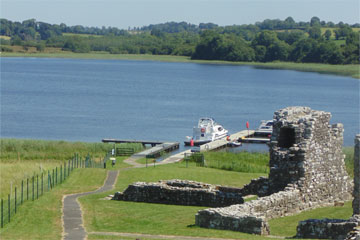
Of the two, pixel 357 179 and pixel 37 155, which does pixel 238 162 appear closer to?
pixel 37 155

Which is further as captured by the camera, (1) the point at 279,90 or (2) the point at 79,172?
(1) the point at 279,90

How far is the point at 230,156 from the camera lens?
63688 mm

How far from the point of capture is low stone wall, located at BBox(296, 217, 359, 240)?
88.1 ft

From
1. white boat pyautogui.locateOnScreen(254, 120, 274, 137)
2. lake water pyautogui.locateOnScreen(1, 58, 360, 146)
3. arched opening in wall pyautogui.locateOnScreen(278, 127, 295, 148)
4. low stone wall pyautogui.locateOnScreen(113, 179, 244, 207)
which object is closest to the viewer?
arched opening in wall pyautogui.locateOnScreen(278, 127, 295, 148)

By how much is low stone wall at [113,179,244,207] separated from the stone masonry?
1.71m

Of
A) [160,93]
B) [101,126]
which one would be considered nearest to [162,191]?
[101,126]

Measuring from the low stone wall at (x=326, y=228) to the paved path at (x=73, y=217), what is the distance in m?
8.45

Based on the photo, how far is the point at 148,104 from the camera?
440ft

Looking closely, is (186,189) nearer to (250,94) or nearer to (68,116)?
(68,116)

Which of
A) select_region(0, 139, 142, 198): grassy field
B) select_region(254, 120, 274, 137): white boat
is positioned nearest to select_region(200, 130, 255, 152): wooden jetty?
select_region(254, 120, 274, 137): white boat

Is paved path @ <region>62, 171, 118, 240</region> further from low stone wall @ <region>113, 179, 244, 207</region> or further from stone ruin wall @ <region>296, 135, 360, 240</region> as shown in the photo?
stone ruin wall @ <region>296, 135, 360, 240</region>

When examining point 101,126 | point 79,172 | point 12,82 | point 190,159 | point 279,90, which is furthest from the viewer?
point 12,82

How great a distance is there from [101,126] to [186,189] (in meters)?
66.4

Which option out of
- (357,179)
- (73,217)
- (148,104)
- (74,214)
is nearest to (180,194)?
(74,214)
